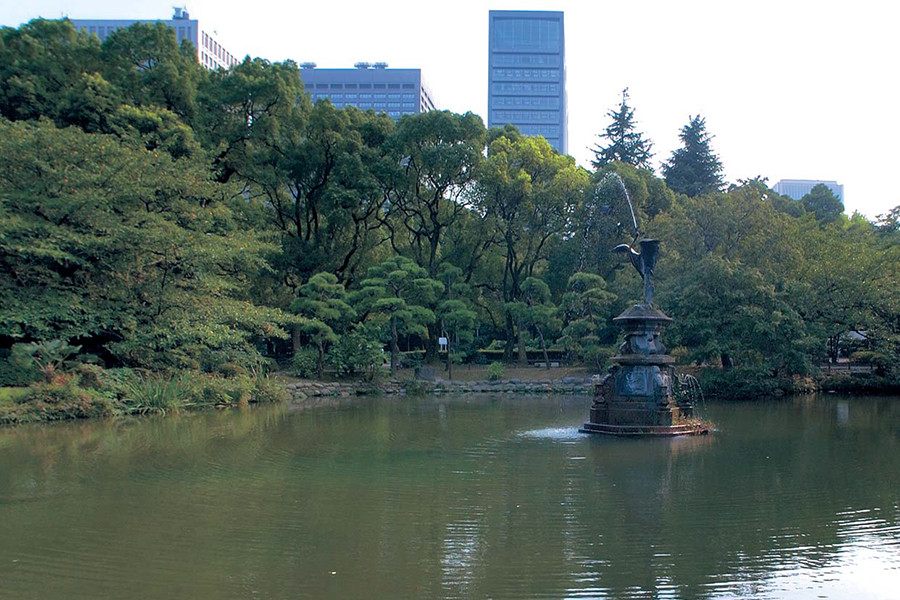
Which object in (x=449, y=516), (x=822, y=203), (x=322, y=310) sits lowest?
(x=449, y=516)

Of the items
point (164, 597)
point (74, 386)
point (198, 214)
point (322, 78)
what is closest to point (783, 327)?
point (198, 214)

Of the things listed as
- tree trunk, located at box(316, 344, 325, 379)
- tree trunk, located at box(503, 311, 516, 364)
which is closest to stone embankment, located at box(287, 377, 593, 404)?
tree trunk, located at box(316, 344, 325, 379)

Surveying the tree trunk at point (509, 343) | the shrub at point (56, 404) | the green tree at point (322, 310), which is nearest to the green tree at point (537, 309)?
the tree trunk at point (509, 343)

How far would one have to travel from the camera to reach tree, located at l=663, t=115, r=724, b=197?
46.9 meters

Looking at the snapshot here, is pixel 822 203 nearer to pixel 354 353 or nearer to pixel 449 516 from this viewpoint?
pixel 354 353

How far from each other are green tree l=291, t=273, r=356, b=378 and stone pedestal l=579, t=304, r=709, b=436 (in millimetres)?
13702

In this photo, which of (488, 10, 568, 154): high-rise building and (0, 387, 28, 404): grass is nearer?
(0, 387, 28, 404): grass

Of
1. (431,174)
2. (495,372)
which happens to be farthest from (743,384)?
(431,174)

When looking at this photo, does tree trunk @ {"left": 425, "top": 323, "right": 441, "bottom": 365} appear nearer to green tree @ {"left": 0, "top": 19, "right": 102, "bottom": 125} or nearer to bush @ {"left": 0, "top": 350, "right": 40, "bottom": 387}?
green tree @ {"left": 0, "top": 19, "right": 102, "bottom": 125}

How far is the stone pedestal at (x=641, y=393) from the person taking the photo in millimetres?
14109

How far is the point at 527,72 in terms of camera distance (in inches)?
4126

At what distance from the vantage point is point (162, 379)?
20.2 metres

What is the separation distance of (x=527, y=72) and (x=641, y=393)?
316 ft

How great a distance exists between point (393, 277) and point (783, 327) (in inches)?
501
